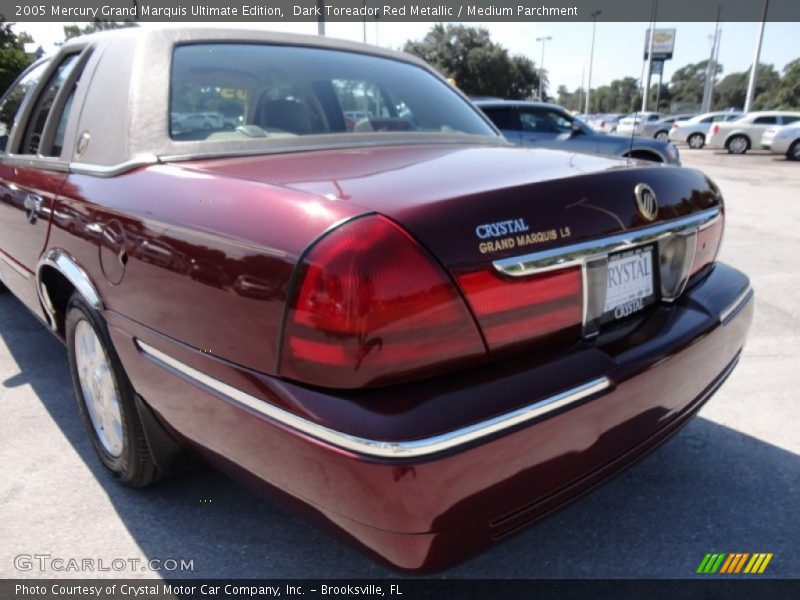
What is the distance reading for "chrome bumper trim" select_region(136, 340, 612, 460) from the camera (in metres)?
1.31

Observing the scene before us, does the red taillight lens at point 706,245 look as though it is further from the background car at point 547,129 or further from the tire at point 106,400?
the background car at point 547,129

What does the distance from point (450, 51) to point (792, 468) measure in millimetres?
54272

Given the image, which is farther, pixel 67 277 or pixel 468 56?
pixel 468 56

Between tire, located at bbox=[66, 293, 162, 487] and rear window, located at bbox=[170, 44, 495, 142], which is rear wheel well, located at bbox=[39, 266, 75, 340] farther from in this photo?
rear window, located at bbox=[170, 44, 495, 142]

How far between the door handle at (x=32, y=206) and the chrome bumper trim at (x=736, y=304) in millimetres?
2681

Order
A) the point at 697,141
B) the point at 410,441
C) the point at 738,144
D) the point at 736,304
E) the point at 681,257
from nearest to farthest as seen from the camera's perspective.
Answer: the point at 410,441
the point at 681,257
the point at 736,304
the point at 738,144
the point at 697,141

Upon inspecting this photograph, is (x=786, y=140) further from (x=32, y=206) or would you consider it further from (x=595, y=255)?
(x=32, y=206)

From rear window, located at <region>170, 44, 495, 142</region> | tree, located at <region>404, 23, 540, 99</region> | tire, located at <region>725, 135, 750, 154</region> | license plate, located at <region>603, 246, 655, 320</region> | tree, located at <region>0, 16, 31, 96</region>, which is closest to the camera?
license plate, located at <region>603, 246, 655, 320</region>

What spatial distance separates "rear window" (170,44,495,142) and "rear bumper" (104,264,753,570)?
89 cm

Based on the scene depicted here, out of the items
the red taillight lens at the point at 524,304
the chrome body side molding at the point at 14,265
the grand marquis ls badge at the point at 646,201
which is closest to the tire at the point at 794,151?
the grand marquis ls badge at the point at 646,201

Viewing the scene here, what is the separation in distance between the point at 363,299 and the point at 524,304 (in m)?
0.45

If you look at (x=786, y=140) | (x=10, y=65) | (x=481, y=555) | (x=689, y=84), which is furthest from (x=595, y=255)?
(x=689, y=84)

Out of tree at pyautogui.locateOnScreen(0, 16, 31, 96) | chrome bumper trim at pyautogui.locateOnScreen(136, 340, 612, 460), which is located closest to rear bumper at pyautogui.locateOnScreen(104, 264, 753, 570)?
chrome bumper trim at pyautogui.locateOnScreen(136, 340, 612, 460)

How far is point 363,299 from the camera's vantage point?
1.35m
